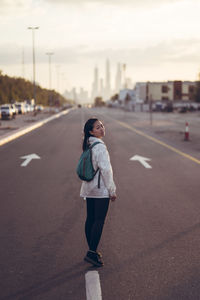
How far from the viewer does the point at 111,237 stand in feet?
18.0

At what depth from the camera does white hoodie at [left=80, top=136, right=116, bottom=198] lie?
14.1ft

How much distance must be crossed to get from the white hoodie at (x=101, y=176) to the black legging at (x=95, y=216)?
88mm

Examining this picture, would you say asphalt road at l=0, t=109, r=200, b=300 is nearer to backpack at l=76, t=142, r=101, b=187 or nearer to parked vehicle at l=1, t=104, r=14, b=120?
backpack at l=76, t=142, r=101, b=187

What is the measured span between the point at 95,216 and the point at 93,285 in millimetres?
830

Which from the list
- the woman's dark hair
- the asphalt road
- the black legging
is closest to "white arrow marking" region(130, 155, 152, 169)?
the asphalt road

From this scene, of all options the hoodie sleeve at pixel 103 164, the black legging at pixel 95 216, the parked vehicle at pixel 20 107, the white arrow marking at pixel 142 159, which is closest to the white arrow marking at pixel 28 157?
the white arrow marking at pixel 142 159

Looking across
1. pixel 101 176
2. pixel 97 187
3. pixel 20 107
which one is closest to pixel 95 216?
pixel 97 187

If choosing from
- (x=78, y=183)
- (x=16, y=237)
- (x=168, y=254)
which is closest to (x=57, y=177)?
(x=78, y=183)

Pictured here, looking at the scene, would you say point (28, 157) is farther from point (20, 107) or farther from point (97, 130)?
point (20, 107)

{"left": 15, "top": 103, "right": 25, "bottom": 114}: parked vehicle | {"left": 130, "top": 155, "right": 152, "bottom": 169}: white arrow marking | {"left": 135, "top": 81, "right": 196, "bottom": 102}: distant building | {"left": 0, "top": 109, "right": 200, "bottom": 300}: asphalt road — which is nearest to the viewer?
{"left": 0, "top": 109, "right": 200, "bottom": 300}: asphalt road

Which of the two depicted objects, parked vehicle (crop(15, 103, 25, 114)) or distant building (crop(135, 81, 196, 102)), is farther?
distant building (crop(135, 81, 196, 102))

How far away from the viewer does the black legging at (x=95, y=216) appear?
4469 millimetres

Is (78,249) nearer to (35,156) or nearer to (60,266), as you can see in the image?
A: (60,266)

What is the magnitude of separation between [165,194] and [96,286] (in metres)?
4.40
